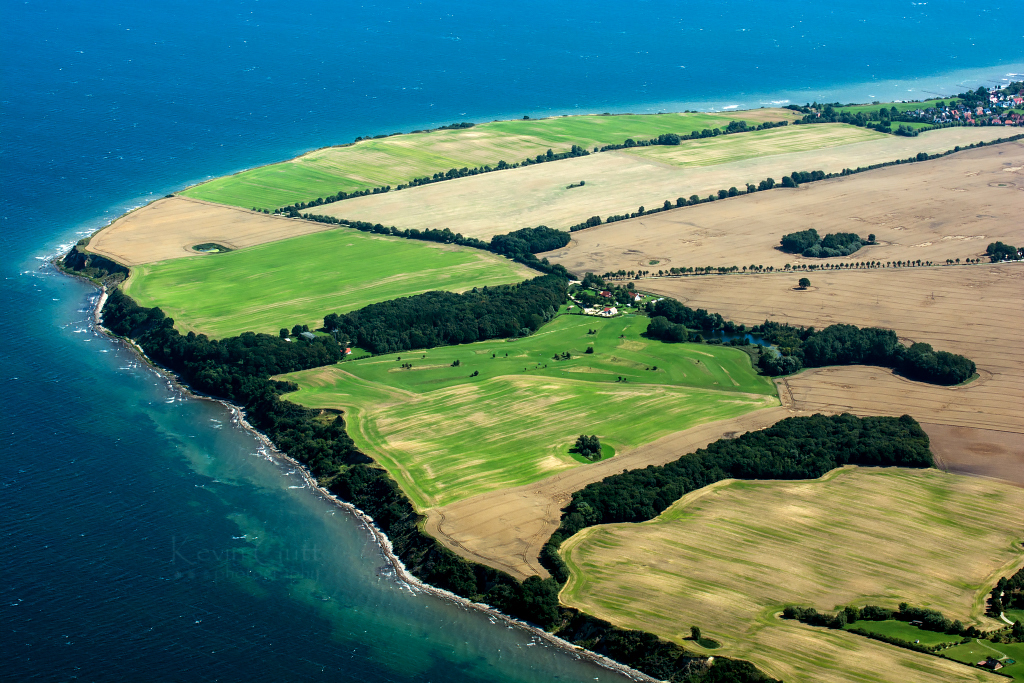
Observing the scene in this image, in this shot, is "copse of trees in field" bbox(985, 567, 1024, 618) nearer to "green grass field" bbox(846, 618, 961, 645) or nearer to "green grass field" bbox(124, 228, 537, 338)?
"green grass field" bbox(846, 618, 961, 645)

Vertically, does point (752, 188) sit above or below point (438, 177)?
below

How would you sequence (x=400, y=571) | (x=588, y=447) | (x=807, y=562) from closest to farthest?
(x=807, y=562)
(x=400, y=571)
(x=588, y=447)

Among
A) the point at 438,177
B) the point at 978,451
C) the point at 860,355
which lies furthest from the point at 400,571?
the point at 438,177

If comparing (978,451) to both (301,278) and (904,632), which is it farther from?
(301,278)

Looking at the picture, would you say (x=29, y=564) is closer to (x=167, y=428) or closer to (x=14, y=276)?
(x=167, y=428)

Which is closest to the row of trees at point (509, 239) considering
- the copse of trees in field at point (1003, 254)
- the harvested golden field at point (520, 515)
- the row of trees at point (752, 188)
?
the row of trees at point (752, 188)

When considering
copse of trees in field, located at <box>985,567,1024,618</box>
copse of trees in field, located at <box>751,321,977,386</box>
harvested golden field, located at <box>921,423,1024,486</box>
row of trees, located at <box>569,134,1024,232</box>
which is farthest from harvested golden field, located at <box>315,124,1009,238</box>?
copse of trees in field, located at <box>985,567,1024,618</box>

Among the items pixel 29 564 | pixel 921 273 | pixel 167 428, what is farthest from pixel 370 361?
pixel 921 273
